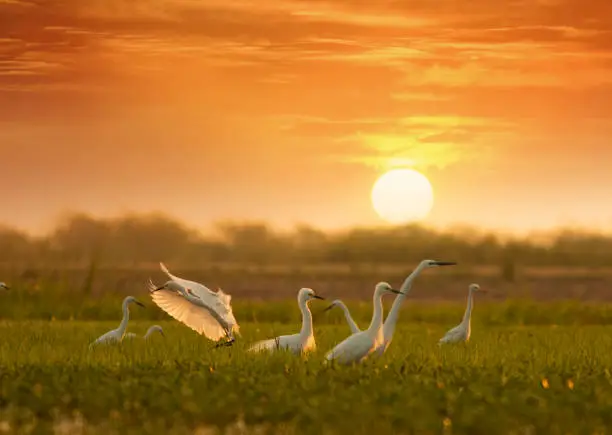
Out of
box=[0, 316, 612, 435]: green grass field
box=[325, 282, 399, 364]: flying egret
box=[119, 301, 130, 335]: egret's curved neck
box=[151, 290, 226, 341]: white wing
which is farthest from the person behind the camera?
box=[119, 301, 130, 335]: egret's curved neck

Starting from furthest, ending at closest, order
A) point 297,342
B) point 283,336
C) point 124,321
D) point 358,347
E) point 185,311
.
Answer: point 124,321 < point 185,311 < point 283,336 < point 297,342 < point 358,347

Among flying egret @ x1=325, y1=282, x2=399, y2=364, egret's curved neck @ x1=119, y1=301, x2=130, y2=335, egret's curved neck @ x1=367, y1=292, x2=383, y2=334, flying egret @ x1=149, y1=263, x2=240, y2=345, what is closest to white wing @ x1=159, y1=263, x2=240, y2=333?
flying egret @ x1=149, y1=263, x2=240, y2=345

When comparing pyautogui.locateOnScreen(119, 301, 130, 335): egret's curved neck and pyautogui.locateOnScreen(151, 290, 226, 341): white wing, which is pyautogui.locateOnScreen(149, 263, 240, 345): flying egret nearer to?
pyautogui.locateOnScreen(151, 290, 226, 341): white wing

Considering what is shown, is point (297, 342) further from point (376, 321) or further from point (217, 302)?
point (376, 321)

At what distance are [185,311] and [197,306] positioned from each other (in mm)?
195

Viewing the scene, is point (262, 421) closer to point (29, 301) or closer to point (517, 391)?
point (517, 391)

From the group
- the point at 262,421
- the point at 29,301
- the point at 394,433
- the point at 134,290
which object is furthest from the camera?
the point at 134,290

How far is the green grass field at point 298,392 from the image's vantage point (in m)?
10.5

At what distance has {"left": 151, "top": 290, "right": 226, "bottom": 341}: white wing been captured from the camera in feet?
47.9

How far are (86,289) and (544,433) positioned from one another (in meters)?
16.1

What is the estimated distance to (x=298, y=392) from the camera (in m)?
11.4

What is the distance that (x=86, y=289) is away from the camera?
25172mm

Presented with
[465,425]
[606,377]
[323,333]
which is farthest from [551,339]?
[465,425]

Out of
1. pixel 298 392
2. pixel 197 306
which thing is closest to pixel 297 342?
pixel 197 306
